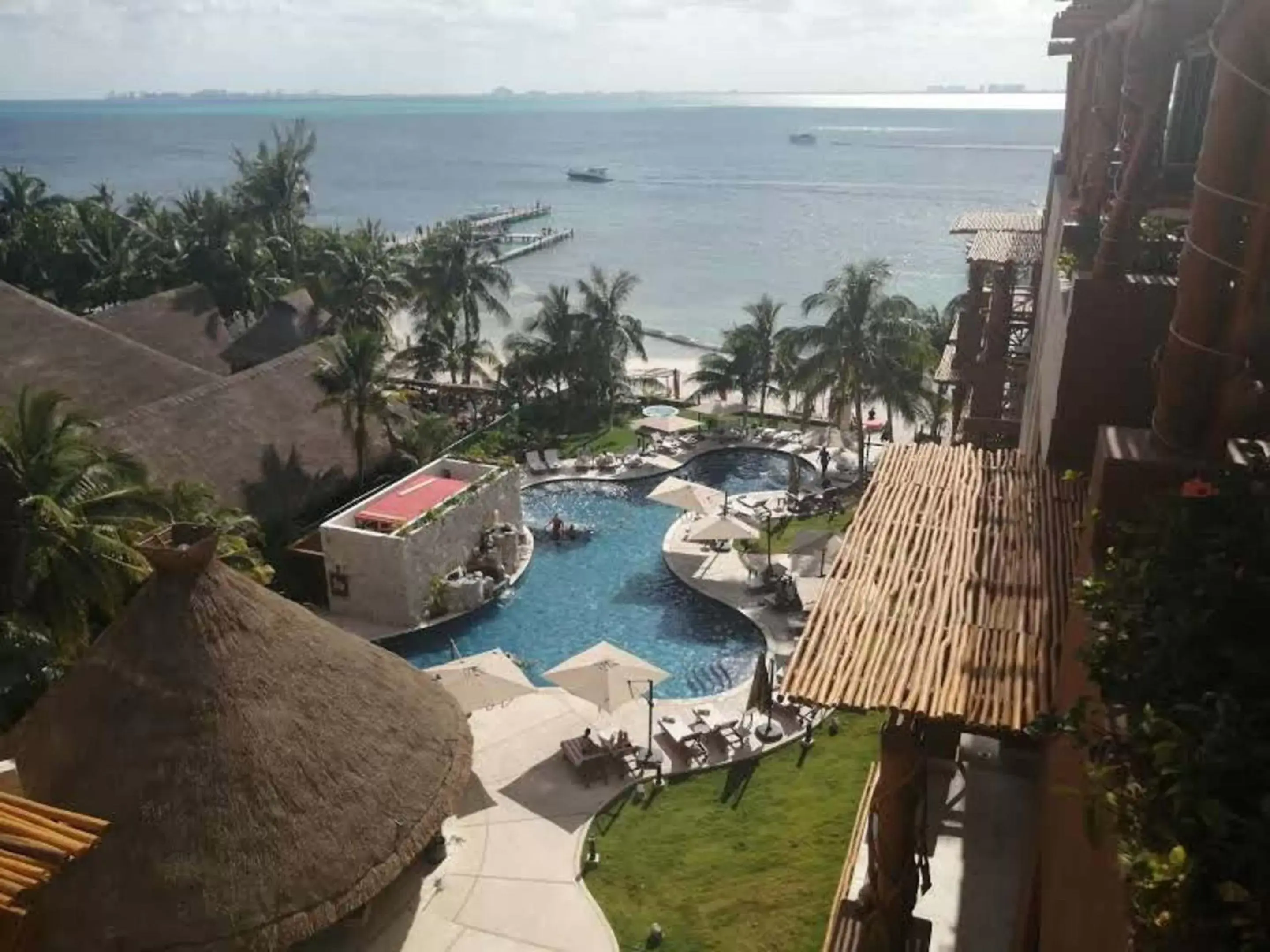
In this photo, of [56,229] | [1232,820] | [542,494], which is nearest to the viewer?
[1232,820]

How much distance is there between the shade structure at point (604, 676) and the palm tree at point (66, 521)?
7.09 metres

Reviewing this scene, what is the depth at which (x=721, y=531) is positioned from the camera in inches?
964

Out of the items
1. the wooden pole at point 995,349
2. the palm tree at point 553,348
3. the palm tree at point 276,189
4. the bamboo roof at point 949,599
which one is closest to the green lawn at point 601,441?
the palm tree at point 553,348

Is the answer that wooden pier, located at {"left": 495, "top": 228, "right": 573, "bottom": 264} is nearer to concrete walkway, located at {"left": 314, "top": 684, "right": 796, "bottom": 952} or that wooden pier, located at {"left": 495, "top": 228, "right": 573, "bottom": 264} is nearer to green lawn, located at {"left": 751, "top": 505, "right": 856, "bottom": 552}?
green lawn, located at {"left": 751, "top": 505, "right": 856, "bottom": 552}

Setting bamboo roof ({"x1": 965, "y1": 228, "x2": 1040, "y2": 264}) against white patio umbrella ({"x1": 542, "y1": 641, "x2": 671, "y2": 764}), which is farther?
bamboo roof ({"x1": 965, "y1": 228, "x2": 1040, "y2": 264})

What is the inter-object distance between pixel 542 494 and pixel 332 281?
14230 millimetres

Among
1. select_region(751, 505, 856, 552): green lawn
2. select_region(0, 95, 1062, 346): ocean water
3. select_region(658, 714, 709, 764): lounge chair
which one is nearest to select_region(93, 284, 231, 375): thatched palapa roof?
select_region(751, 505, 856, 552): green lawn

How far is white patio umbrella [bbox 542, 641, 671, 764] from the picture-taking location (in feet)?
56.5

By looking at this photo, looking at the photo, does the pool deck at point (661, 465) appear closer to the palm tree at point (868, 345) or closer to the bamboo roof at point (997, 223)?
the palm tree at point (868, 345)

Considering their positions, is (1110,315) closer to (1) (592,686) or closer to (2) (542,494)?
(1) (592,686)

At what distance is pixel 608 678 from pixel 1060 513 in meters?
10.0

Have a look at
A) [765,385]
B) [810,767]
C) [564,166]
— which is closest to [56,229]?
[765,385]

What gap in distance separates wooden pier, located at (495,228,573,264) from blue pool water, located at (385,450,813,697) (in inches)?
2672

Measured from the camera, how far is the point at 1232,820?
3.55 m
